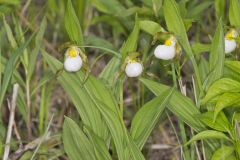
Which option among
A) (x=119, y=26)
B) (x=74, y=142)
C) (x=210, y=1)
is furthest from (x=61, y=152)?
(x=210, y=1)

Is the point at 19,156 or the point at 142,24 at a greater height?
the point at 142,24

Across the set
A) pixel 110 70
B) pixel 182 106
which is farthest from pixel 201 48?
pixel 110 70

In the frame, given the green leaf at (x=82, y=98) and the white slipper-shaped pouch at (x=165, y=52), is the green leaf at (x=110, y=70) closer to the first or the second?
the green leaf at (x=82, y=98)

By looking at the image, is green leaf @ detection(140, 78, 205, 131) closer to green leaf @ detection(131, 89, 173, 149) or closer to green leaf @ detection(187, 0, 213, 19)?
green leaf @ detection(131, 89, 173, 149)

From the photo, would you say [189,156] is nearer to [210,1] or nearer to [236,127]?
[236,127]

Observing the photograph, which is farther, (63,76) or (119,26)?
(119,26)

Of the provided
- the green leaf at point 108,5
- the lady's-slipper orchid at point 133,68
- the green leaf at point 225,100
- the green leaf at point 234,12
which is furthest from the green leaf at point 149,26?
the green leaf at point 108,5

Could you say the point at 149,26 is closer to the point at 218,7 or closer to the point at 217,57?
the point at 217,57
